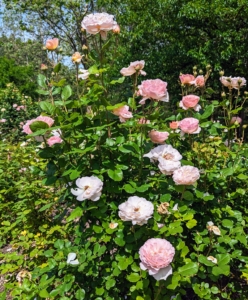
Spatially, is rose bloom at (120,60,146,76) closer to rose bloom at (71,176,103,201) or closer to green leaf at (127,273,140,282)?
rose bloom at (71,176,103,201)

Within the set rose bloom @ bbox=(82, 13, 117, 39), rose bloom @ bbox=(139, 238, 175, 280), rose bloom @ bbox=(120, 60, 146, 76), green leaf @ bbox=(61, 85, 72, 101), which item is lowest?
rose bloom @ bbox=(139, 238, 175, 280)

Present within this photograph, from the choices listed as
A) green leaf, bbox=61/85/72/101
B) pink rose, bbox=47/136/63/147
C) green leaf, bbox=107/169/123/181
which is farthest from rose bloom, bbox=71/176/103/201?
green leaf, bbox=61/85/72/101

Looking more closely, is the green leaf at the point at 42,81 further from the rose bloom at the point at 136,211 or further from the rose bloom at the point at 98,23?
the rose bloom at the point at 136,211

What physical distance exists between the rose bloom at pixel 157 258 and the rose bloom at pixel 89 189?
0.74 feet

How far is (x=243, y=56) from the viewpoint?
217 inches

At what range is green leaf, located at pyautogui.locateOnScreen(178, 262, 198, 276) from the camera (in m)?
1.03

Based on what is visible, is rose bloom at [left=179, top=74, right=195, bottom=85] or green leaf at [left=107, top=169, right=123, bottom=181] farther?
rose bloom at [left=179, top=74, right=195, bottom=85]

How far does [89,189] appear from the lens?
41.1 inches

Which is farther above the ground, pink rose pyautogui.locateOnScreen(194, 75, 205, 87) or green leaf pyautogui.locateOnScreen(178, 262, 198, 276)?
pink rose pyautogui.locateOnScreen(194, 75, 205, 87)

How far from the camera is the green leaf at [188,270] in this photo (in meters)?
1.03

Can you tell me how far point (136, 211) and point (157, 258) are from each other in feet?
0.49

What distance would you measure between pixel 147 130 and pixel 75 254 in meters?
0.50

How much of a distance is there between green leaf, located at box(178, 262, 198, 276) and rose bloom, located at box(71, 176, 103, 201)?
35cm

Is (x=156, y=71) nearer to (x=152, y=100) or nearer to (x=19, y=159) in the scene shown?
(x=19, y=159)
